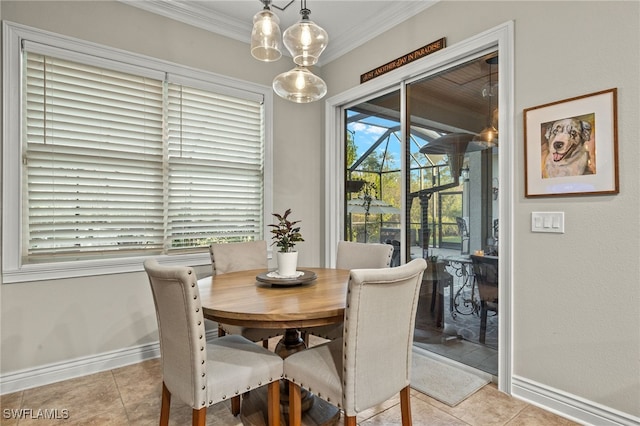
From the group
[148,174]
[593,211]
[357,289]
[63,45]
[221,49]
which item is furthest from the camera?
[221,49]

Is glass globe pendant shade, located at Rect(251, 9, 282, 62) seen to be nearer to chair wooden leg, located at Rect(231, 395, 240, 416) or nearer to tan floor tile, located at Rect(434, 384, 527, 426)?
chair wooden leg, located at Rect(231, 395, 240, 416)

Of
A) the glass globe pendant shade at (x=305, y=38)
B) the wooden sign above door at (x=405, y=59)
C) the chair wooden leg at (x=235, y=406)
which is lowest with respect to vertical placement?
the chair wooden leg at (x=235, y=406)

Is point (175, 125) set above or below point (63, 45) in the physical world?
below

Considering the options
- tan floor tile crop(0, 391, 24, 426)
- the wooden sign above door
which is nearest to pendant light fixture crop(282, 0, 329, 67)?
the wooden sign above door

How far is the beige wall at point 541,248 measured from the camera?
181 cm

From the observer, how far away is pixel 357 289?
54.2 inches

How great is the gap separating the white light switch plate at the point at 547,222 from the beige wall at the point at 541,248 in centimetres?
4

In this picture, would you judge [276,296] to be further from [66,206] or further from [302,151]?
[302,151]

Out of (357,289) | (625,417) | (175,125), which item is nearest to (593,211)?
(625,417)

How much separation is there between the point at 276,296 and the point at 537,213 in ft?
5.42

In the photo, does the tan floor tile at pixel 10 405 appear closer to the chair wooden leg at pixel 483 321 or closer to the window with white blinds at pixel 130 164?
the window with white blinds at pixel 130 164

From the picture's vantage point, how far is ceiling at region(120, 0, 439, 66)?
9.56 feet

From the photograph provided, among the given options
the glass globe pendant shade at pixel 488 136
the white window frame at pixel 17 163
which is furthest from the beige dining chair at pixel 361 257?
the white window frame at pixel 17 163

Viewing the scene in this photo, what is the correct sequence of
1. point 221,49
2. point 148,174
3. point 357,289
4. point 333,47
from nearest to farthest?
point 357,289, point 148,174, point 221,49, point 333,47
